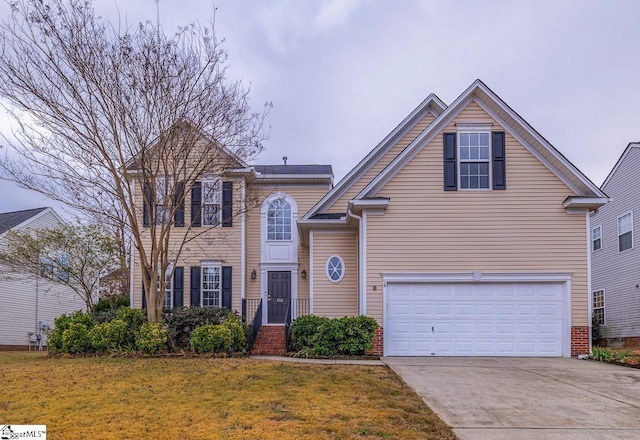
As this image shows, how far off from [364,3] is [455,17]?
2.39 metres

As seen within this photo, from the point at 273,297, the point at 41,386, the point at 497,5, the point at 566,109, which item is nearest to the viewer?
A: the point at 41,386

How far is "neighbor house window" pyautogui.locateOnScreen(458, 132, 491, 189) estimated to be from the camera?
51.0 feet

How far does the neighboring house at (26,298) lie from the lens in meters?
24.3

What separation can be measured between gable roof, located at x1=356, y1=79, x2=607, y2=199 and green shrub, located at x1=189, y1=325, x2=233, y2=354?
15.9ft

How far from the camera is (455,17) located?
15.3 m

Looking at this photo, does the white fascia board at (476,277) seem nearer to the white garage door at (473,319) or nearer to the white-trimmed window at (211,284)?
the white garage door at (473,319)

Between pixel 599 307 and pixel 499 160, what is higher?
pixel 499 160

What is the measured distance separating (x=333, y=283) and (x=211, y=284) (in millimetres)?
4765

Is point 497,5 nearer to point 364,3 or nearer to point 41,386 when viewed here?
point 364,3

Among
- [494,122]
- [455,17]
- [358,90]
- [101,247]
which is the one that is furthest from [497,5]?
[101,247]

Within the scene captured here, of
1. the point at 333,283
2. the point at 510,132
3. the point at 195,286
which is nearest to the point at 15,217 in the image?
the point at 195,286

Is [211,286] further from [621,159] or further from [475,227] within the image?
[621,159]

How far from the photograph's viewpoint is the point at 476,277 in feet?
49.7

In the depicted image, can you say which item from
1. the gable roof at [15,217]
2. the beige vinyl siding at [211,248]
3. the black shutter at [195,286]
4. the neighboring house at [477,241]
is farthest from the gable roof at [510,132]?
the gable roof at [15,217]
